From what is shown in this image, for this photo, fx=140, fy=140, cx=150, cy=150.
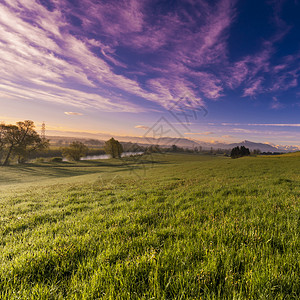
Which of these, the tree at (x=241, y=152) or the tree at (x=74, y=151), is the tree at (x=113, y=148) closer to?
the tree at (x=74, y=151)

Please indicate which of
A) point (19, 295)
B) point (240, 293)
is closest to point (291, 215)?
point (240, 293)

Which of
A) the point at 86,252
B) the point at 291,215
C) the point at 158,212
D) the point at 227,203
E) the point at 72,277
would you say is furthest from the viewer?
the point at 227,203

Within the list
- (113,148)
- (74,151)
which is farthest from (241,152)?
(74,151)

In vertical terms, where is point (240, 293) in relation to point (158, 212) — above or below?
above

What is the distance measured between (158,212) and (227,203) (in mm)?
2854

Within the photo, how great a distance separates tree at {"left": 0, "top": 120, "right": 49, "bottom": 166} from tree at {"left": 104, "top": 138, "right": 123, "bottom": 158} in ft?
111

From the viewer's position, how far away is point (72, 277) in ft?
7.15

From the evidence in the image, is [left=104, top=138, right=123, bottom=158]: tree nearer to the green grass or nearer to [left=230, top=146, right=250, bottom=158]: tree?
[left=230, top=146, right=250, bottom=158]: tree

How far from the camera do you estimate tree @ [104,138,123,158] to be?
3327 inches

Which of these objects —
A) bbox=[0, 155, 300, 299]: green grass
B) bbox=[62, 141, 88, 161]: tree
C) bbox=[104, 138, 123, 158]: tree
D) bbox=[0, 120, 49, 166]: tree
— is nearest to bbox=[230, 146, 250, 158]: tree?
bbox=[104, 138, 123, 158]: tree

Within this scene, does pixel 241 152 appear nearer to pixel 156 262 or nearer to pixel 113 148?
pixel 113 148

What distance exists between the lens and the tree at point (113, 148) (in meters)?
84.5

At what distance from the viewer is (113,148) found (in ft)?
282

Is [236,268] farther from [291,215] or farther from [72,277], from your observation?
[291,215]
